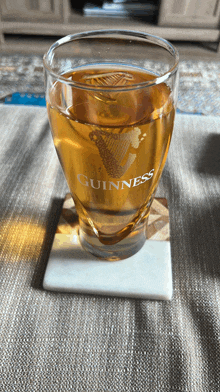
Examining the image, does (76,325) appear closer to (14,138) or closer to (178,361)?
(178,361)

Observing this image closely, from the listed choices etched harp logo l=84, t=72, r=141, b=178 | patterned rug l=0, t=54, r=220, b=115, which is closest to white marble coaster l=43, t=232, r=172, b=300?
etched harp logo l=84, t=72, r=141, b=178

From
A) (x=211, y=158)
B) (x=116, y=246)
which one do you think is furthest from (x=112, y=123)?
(x=211, y=158)

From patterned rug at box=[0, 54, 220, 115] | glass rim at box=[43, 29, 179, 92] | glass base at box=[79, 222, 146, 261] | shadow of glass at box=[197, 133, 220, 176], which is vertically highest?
glass rim at box=[43, 29, 179, 92]

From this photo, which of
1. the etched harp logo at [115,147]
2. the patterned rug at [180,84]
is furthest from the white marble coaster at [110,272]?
the patterned rug at [180,84]

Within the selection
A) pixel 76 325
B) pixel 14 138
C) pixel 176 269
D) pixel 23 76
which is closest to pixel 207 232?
pixel 176 269

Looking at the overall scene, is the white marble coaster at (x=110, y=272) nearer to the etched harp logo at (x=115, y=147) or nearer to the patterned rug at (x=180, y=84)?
the etched harp logo at (x=115, y=147)

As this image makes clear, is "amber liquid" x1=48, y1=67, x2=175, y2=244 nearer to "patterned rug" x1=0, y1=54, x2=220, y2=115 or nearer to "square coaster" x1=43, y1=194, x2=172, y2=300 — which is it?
"square coaster" x1=43, y1=194, x2=172, y2=300
